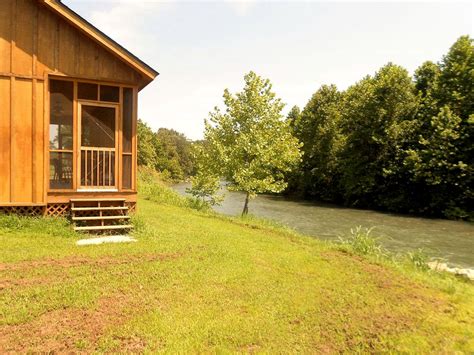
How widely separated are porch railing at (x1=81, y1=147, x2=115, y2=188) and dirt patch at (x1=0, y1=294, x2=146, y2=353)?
551cm

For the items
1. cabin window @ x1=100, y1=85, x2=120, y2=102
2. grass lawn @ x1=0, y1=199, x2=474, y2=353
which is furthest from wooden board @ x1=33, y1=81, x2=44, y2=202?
cabin window @ x1=100, y1=85, x2=120, y2=102

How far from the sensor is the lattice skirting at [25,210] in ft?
29.6

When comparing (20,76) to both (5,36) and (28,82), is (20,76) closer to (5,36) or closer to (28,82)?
(28,82)

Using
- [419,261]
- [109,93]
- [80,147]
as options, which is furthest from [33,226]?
[419,261]

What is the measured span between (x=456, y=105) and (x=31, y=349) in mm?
31290

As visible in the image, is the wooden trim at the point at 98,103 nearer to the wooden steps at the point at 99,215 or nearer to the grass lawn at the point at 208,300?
the wooden steps at the point at 99,215

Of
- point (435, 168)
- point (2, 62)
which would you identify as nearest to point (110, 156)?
point (2, 62)

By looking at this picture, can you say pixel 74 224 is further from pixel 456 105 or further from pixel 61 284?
pixel 456 105

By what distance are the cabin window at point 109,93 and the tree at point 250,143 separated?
778cm

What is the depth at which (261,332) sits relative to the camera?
4.91 meters

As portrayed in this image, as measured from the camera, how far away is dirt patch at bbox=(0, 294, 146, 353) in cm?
416

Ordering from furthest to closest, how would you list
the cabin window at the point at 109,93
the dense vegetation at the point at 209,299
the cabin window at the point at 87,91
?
1. the cabin window at the point at 109,93
2. the cabin window at the point at 87,91
3. the dense vegetation at the point at 209,299

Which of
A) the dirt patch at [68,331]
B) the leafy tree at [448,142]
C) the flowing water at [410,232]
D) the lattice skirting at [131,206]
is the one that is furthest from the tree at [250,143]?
the leafy tree at [448,142]

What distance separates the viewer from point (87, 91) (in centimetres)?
984
